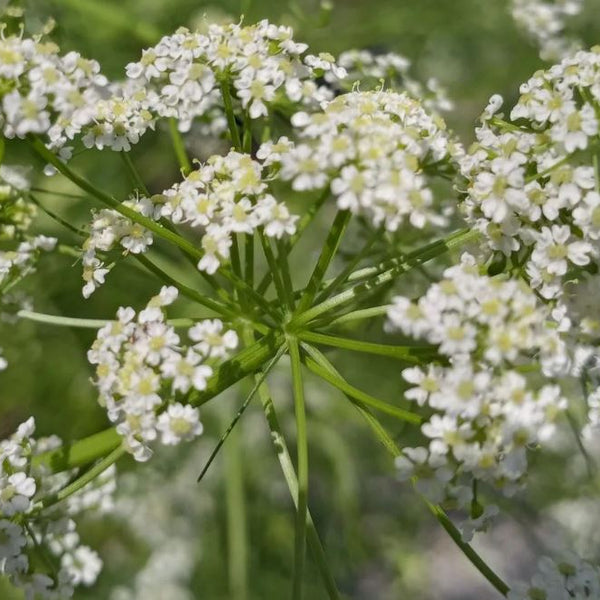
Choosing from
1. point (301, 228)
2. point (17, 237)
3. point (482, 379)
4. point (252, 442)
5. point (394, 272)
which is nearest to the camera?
point (482, 379)

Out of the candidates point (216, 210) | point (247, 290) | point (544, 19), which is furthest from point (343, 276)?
point (544, 19)

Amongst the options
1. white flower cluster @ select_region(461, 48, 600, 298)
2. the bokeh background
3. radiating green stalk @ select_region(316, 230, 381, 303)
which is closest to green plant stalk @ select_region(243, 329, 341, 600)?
radiating green stalk @ select_region(316, 230, 381, 303)

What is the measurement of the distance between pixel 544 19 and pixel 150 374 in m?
3.77

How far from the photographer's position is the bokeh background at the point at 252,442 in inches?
195

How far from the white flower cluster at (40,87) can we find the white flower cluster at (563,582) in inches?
79.6

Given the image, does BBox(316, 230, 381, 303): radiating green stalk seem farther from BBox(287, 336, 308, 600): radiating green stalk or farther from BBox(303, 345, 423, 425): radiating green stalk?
BBox(287, 336, 308, 600): radiating green stalk

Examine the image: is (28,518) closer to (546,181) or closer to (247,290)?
(247,290)

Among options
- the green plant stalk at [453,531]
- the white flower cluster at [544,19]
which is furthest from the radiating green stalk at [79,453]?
the white flower cluster at [544,19]

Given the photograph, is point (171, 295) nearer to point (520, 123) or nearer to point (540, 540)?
point (520, 123)

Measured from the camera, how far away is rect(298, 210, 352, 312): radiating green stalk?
101 inches

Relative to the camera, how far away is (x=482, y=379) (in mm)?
2240

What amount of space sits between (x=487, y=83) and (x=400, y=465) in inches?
169

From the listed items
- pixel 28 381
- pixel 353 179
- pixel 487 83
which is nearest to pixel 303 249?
pixel 487 83

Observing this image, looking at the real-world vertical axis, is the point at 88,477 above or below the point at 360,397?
below
